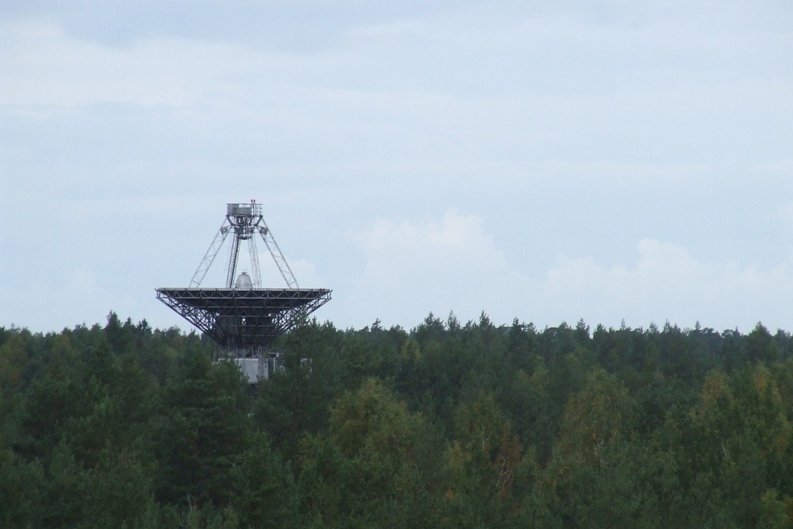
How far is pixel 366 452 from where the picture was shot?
56656mm

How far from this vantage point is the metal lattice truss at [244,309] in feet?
238

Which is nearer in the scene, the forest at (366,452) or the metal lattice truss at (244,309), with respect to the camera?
the forest at (366,452)

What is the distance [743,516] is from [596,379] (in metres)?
40.2

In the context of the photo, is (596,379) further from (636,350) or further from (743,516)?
(636,350)

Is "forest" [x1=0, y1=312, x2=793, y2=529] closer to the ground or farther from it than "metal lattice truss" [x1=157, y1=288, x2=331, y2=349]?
closer to the ground

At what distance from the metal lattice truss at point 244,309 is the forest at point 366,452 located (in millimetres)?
1819

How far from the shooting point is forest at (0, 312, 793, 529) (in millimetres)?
45594

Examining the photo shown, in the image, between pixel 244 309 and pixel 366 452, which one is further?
pixel 244 309

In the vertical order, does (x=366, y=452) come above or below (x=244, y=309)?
below

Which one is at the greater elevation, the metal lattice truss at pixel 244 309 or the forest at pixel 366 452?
the metal lattice truss at pixel 244 309

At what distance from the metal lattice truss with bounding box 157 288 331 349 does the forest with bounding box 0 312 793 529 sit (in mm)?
1819

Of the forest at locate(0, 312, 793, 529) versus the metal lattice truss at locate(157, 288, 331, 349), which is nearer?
the forest at locate(0, 312, 793, 529)

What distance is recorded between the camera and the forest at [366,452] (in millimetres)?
45594

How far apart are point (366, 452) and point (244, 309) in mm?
18785
